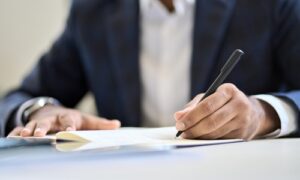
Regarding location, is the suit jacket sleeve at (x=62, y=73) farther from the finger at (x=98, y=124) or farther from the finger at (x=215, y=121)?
the finger at (x=215, y=121)

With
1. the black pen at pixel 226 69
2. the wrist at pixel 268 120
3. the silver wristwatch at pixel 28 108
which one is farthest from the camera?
the silver wristwatch at pixel 28 108

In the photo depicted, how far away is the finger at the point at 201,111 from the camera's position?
1.89 feet

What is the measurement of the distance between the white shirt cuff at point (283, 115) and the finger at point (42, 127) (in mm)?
314

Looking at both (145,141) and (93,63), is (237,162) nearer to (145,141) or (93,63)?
(145,141)

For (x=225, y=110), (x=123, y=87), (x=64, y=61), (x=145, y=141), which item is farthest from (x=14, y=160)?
(x=64, y=61)

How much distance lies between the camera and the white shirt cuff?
68 centimetres

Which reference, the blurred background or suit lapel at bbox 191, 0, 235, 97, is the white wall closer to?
the blurred background

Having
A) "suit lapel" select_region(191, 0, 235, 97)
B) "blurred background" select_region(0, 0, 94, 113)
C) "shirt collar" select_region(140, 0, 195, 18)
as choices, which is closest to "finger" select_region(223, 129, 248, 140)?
"suit lapel" select_region(191, 0, 235, 97)

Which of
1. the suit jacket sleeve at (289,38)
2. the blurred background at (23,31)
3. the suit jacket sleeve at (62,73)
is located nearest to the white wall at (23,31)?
the blurred background at (23,31)

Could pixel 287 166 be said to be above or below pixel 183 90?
above

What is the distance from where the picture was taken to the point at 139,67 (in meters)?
0.99

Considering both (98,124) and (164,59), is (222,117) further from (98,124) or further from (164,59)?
(164,59)

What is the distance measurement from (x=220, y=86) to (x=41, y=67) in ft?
2.12

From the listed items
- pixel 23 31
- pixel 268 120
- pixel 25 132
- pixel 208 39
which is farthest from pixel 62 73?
pixel 23 31
